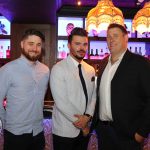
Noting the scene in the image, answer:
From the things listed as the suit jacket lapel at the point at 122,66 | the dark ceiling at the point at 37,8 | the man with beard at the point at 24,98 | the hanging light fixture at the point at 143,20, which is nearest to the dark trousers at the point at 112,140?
the suit jacket lapel at the point at 122,66

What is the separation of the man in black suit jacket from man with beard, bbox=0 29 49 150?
580mm

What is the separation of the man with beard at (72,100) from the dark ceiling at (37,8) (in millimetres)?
1630

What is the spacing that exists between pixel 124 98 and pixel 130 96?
0.05 metres

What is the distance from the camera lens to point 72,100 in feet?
8.36

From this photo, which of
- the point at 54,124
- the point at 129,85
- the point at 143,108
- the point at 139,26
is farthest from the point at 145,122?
the point at 139,26

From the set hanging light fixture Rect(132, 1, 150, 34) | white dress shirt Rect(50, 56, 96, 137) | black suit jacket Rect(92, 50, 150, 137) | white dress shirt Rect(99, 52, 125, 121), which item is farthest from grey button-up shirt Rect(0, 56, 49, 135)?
hanging light fixture Rect(132, 1, 150, 34)

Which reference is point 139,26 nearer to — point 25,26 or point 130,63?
point 130,63

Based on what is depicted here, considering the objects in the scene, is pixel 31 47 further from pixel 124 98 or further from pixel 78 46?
pixel 124 98

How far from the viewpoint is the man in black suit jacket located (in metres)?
2.36

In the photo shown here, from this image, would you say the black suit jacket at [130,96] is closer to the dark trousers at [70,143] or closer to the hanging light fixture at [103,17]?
the dark trousers at [70,143]

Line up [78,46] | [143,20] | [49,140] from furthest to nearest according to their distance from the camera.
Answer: [143,20]
[49,140]
[78,46]

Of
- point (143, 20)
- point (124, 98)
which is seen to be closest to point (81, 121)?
point (124, 98)

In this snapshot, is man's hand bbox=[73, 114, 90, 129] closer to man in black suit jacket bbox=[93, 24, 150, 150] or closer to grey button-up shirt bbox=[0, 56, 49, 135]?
man in black suit jacket bbox=[93, 24, 150, 150]

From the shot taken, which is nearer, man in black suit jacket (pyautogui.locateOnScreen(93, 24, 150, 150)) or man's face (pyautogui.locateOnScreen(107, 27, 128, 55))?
man in black suit jacket (pyautogui.locateOnScreen(93, 24, 150, 150))
